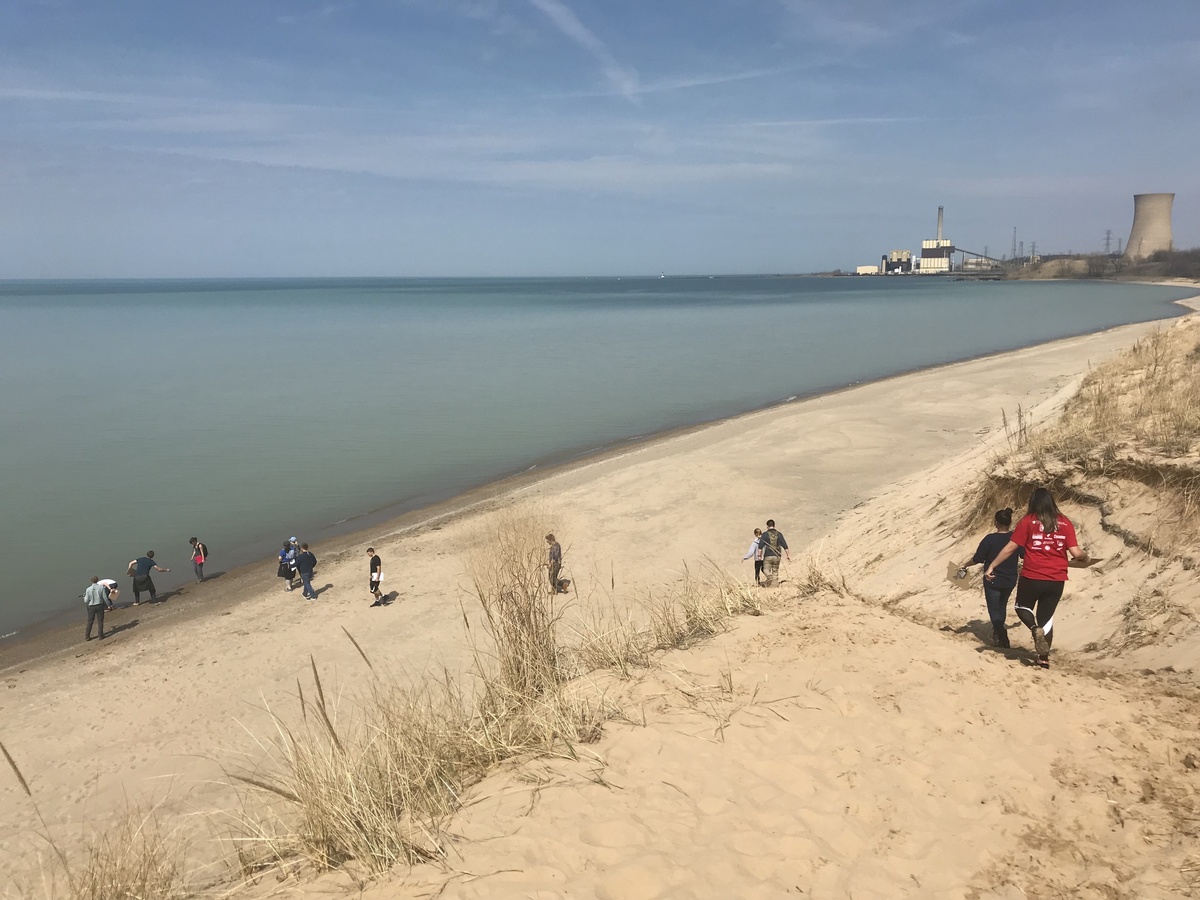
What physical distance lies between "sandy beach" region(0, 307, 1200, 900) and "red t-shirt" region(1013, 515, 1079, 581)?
2.44 ft

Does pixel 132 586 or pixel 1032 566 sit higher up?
pixel 1032 566

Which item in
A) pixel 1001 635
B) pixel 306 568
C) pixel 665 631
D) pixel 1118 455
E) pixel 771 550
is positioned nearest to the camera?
pixel 1001 635

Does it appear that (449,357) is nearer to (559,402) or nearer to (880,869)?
(559,402)

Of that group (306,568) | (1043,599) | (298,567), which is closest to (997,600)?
(1043,599)

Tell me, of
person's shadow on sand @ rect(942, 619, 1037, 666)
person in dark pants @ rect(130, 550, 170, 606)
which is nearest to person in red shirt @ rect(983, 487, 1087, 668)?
person's shadow on sand @ rect(942, 619, 1037, 666)

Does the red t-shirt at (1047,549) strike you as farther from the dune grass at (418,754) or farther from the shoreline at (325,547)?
the shoreline at (325,547)

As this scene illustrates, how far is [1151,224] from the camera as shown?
131 metres

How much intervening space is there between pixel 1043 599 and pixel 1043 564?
28 cm

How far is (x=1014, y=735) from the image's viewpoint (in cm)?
487

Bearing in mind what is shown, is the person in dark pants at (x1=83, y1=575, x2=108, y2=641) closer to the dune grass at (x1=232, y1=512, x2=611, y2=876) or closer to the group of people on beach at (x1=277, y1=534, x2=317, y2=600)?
the group of people on beach at (x1=277, y1=534, x2=317, y2=600)

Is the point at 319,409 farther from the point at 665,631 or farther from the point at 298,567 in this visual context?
the point at 665,631

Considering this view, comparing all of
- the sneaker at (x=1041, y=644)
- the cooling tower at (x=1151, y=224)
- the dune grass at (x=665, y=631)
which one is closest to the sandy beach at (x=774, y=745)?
the sneaker at (x=1041, y=644)

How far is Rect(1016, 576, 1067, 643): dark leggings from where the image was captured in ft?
19.0

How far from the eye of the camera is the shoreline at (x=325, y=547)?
12672 millimetres
